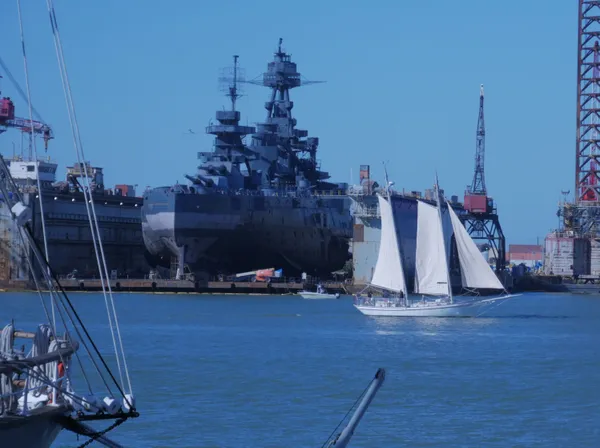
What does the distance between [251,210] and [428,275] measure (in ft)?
121

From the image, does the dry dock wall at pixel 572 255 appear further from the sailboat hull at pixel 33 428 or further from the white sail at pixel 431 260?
the sailboat hull at pixel 33 428

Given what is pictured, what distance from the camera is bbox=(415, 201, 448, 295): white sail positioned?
236 ft

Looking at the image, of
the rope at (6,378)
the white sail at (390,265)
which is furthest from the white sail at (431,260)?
the rope at (6,378)

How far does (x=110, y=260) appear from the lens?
114062 millimetres

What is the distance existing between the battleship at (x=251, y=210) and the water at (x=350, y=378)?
28.5 metres

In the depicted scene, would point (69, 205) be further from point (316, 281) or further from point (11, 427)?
point (11, 427)

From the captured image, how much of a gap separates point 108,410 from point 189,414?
1232cm

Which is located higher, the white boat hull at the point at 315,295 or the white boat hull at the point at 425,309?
the white boat hull at the point at 315,295

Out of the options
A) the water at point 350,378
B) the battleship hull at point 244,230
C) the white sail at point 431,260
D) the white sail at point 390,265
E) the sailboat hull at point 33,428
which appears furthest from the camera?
the battleship hull at point 244,230

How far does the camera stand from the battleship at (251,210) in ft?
346

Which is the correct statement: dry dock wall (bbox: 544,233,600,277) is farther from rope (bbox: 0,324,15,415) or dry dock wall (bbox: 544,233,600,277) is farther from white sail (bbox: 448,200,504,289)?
rope (bbox: 0,324,15,415)

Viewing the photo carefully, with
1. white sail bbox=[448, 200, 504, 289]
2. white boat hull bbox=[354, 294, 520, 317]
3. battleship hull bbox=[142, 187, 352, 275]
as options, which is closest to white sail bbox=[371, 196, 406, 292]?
white boat hull bbox=[354, 294, 520, 317]

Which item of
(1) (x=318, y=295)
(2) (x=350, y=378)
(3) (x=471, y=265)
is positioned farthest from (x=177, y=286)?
(2) (x=350, y=378)

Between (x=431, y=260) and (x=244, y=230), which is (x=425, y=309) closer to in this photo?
(x=431, y=260)
